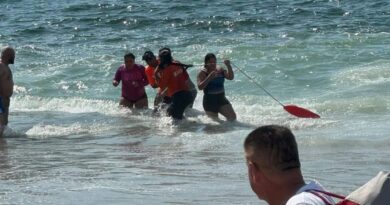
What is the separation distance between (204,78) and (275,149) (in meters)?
10.1

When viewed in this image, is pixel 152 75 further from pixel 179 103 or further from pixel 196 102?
pixel 196 102

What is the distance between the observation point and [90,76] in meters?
19.4

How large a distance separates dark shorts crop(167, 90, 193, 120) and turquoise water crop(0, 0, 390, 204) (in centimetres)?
17

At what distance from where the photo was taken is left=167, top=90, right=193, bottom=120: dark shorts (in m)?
13.2

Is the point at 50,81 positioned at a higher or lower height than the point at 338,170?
lower

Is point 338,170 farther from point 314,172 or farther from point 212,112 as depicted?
point 212,112

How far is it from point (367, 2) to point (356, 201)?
24.3 meters

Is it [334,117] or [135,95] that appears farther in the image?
[135,95]

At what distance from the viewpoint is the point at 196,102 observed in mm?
15438

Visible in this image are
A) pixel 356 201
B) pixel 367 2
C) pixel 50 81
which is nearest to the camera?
pixel 356 201

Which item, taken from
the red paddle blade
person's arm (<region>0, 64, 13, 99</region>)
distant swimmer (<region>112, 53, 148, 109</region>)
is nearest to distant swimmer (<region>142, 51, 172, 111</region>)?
distant swimmer (<region>112, 53, 148, 109</region>)

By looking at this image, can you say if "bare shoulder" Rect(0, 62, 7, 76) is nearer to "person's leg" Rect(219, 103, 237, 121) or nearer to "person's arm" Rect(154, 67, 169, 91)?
"person's arm" Rect(154, 67, 169, 91)

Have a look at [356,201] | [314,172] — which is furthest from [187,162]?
[356,201]

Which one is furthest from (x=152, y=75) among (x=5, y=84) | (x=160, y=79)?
(x=5, y=84)
